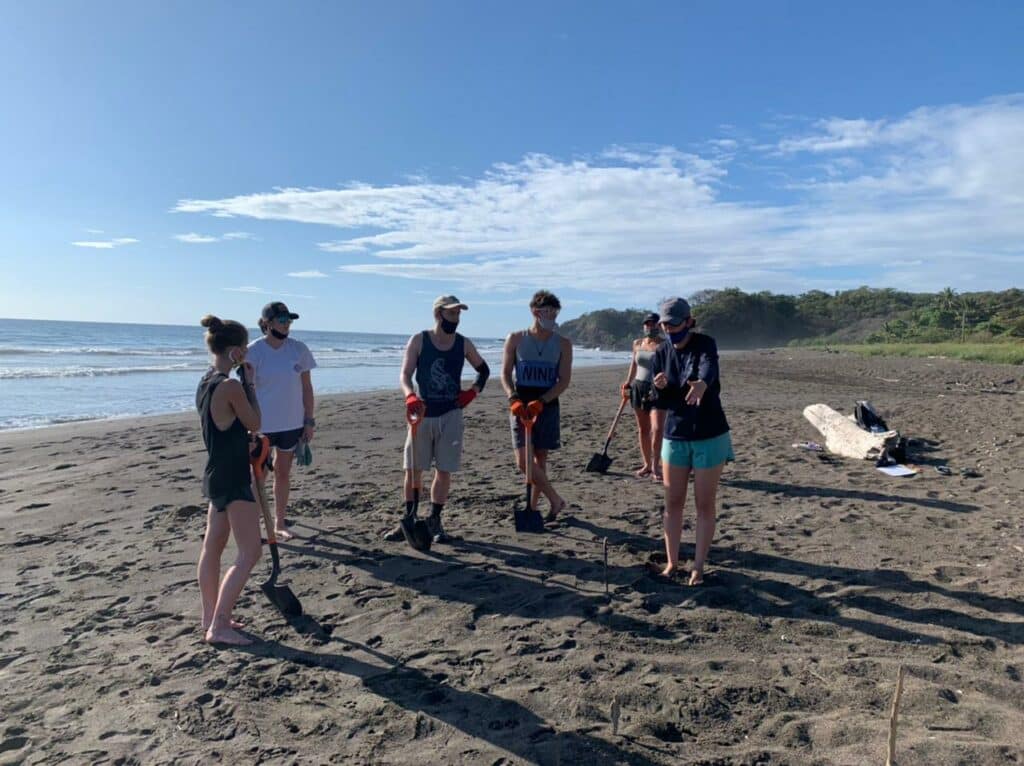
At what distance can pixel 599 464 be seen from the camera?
7590 millimetres

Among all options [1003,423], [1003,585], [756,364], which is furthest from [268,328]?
[756,364]

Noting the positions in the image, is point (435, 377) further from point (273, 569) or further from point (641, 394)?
point (641, 394)

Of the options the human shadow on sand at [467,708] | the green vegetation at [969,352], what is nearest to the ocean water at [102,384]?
the human shadow on sand at [467,708]

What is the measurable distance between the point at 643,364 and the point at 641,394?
488 millimetres

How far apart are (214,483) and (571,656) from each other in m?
2.04

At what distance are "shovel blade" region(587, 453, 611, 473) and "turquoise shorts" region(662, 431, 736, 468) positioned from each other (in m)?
3.44

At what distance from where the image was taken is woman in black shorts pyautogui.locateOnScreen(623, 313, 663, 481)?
6.63 meters

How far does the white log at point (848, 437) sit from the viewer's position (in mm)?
7727

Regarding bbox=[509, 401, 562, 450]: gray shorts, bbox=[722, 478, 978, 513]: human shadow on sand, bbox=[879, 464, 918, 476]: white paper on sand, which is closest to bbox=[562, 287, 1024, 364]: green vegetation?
bbox=[879, 464, 918, 476]: white paper on sand

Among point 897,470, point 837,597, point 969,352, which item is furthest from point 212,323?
point 969,352

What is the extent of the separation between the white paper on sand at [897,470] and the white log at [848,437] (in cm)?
30

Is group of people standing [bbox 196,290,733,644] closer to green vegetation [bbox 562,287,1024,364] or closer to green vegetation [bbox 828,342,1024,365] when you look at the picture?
green vegetation [bbox 828,342,1024,365]

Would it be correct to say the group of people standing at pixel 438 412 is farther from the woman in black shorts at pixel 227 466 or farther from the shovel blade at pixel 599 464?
the shovel blade at pixel 599 464

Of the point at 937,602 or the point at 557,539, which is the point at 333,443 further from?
the point at 937,602
